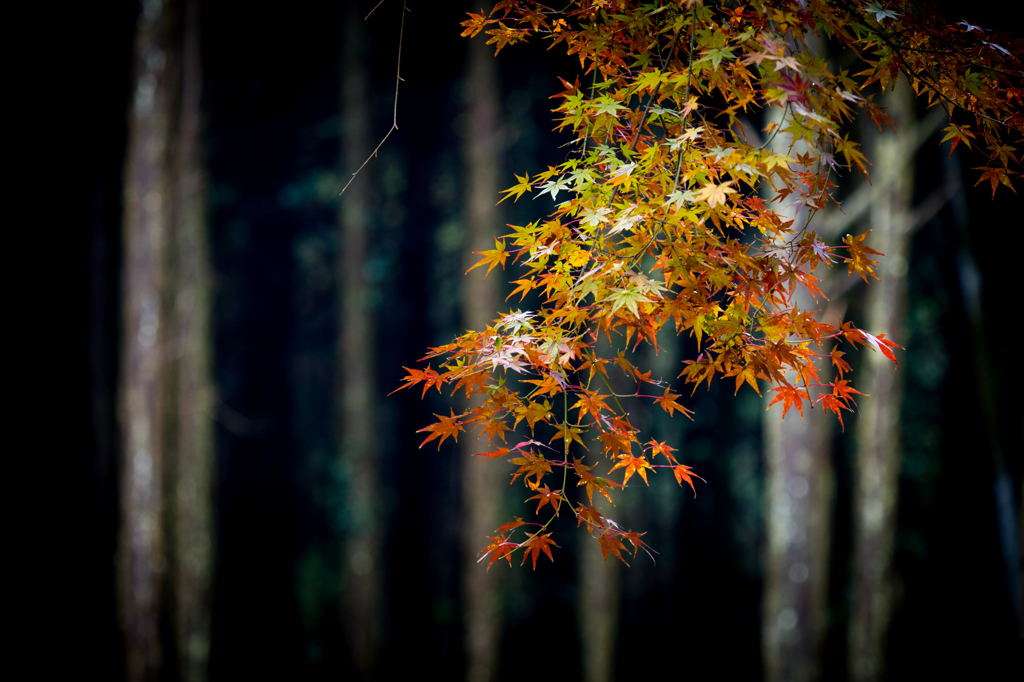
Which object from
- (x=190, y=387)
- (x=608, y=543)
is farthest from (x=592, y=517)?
(x=190, y=387)

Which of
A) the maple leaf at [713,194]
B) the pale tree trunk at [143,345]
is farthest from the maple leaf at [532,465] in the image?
the pale tree trunk at [143,345]

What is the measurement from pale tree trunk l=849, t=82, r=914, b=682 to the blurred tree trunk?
9.19 ft

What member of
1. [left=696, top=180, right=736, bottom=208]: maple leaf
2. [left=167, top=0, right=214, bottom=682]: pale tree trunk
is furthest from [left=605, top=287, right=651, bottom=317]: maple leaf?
[left=167, top=0, right=214, bottom=682]: pale tree trunk

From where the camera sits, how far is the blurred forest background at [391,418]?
474cm

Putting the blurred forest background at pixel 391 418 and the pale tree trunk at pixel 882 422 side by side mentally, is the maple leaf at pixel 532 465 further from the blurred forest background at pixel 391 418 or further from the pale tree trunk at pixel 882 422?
the pale tree trunk at pixel 882 422

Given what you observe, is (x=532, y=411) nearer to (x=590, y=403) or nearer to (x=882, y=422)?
(x=590, y=403)

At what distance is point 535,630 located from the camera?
305 inches

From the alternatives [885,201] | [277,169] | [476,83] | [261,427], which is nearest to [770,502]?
[885,201]

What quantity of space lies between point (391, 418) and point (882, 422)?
5345 mm

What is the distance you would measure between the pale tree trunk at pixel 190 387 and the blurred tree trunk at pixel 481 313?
7.71ft

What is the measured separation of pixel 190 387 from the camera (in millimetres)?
6266

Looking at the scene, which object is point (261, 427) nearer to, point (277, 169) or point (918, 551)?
point (277, 169)

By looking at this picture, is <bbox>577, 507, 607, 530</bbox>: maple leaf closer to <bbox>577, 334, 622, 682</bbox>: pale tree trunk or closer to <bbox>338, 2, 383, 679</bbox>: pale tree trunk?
<bbox>577, 334, 622, 682</bbox>: pale tree trunk

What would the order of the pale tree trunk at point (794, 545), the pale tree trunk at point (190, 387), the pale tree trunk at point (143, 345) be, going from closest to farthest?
the pale tree trunk at point (794, 545) < the pale tree trunk at point (143, 345) < the pale tree trunk at point (190, 387)
